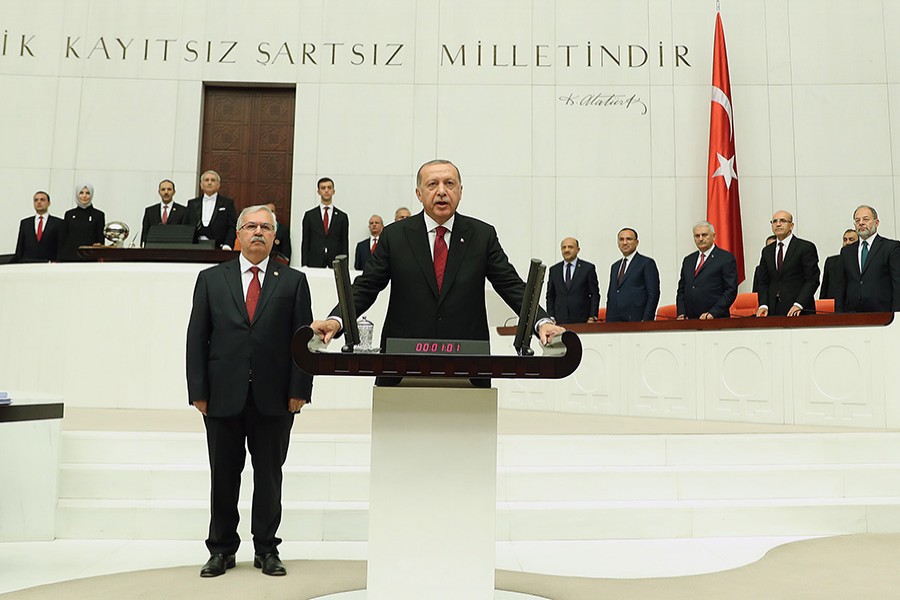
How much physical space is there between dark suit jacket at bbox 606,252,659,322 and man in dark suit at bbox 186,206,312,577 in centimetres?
514

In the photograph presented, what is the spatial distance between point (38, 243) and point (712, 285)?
7392mm

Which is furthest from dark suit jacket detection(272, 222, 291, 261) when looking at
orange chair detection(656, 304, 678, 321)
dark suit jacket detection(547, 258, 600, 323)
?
orange chair detection(656, 304, 678, 321)

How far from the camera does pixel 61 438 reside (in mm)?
4707

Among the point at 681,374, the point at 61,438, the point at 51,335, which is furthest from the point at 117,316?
the point at 681,374

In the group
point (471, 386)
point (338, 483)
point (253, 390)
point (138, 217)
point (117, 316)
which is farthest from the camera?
point (138, 217)

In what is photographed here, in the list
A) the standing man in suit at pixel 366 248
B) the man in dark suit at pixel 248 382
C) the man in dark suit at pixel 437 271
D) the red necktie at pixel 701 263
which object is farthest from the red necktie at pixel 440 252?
the standing man in suit at pixel 366 248

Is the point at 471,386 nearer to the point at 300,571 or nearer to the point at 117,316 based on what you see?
the point at 300,571

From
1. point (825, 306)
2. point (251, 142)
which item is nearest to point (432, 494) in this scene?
point (825, 306)

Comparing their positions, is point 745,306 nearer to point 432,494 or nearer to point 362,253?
point 362,253

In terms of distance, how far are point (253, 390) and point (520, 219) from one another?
314 inches

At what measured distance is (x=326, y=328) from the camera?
248 cm

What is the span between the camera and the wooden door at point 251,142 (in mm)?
11430

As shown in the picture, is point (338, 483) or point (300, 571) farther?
point (338, 483)
